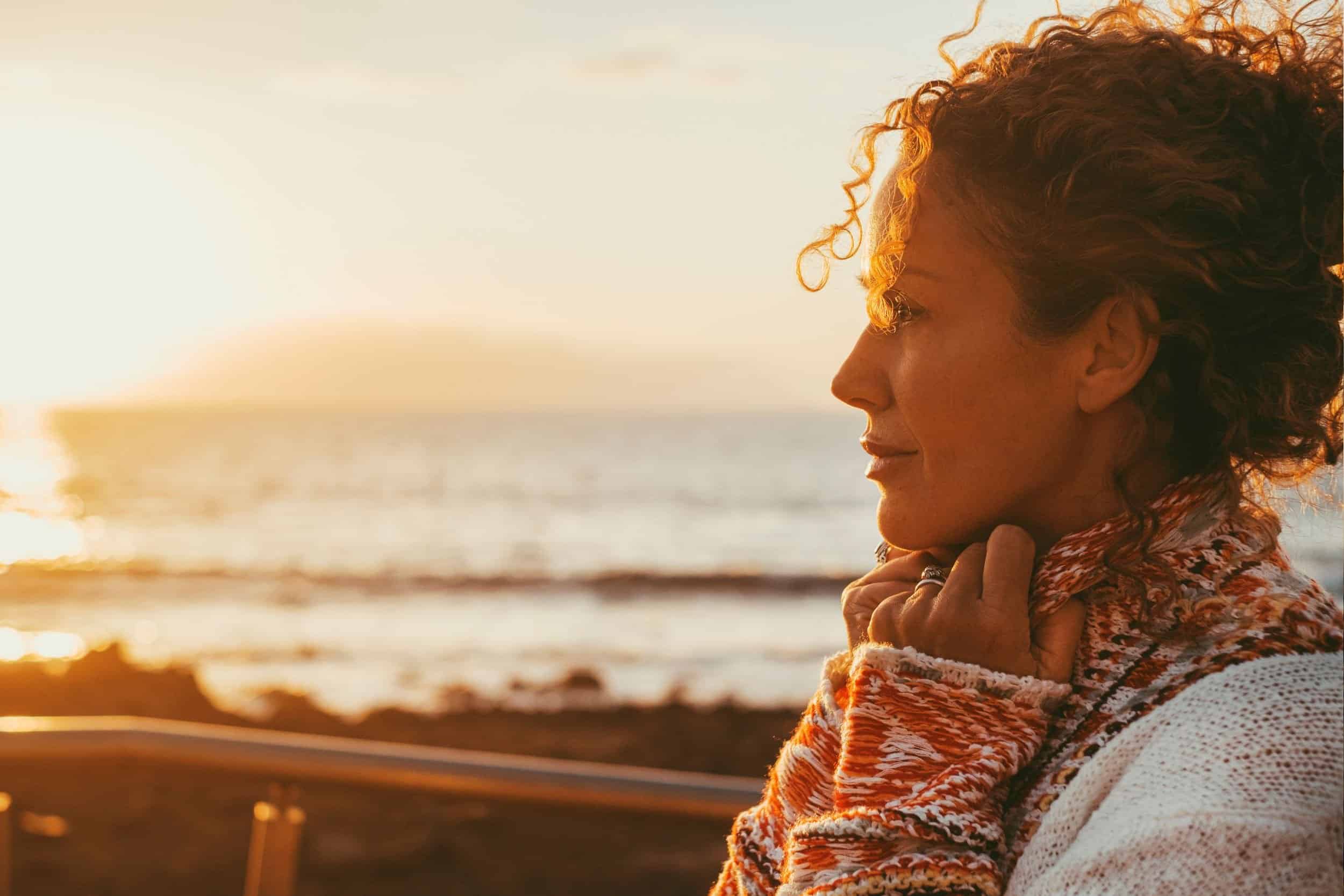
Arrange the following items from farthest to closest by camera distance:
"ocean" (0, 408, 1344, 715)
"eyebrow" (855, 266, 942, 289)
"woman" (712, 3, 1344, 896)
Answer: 1. "ocean" (0, 408, 1344, 715)
2. "eyebrow" (855, 266, 942, 289)
3. "woman" (712, 3, 1344, 896)

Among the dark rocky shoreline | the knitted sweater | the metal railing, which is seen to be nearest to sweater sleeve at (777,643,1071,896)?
the knitted sweater

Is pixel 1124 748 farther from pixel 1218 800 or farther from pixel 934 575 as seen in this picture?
pixel 934 575

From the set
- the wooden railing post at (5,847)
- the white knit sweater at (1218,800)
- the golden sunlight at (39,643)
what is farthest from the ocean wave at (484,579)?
the white knit sweater at (1218,800)

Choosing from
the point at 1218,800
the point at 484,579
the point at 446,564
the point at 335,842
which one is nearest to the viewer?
the point at 1218,800

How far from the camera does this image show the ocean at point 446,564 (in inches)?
617

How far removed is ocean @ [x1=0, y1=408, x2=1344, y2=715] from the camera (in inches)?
617

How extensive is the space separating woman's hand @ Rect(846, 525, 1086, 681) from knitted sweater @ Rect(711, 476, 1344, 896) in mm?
22

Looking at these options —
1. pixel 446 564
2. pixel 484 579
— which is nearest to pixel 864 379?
pixel 484 579

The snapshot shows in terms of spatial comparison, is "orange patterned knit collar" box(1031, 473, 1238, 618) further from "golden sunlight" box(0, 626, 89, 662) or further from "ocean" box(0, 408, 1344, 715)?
"golden sunlight" box(0, 626, 89, 662)

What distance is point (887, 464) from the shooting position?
1425mm

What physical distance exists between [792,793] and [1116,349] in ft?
2.04

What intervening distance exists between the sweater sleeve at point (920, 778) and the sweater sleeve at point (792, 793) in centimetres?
14

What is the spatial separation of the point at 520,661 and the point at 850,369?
15.5 m

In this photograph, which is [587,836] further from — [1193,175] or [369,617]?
[369,617]
